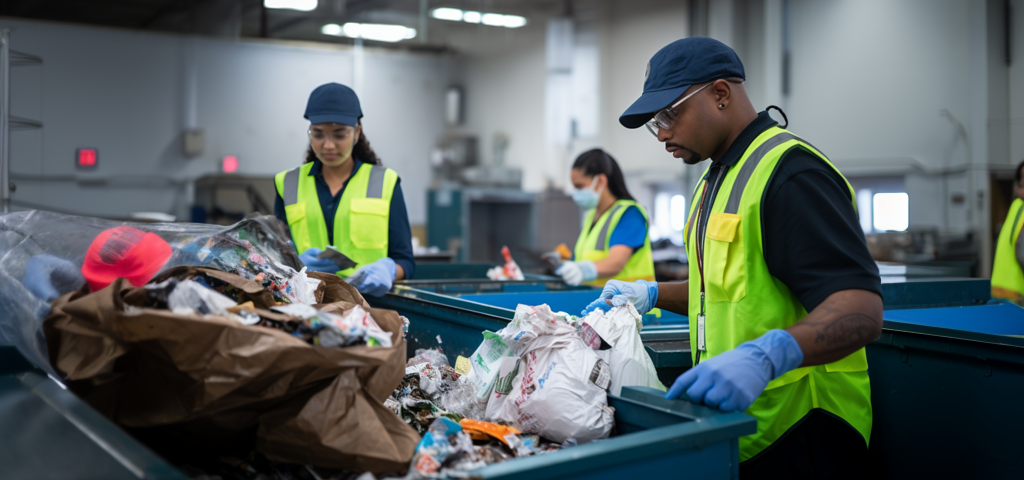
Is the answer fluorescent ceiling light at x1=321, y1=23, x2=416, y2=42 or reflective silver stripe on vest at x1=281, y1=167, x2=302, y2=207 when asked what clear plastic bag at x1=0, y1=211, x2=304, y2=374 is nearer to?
reflective silver stripe on vest at x1=281, y1=167, x2=302, y2=207

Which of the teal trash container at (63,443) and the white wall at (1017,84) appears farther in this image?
the white wall at (1017,84)

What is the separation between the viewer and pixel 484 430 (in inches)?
48.8

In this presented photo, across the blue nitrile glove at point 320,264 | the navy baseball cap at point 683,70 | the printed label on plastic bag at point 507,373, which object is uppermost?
the navy baseball cap at point 683,70

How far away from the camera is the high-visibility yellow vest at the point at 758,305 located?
53.6 inches

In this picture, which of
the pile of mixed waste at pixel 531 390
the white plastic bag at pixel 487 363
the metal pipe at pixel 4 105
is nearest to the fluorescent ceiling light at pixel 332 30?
the metal pipe at pixel 4 105

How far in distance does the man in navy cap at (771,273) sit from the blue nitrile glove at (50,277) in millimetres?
1096

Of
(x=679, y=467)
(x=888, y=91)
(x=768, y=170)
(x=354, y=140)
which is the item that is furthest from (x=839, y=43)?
(x=679, y=467)

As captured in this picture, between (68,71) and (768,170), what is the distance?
643cm

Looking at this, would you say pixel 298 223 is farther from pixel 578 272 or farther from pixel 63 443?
pixel 63 443

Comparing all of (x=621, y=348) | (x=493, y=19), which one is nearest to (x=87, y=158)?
(x=493, y=19)

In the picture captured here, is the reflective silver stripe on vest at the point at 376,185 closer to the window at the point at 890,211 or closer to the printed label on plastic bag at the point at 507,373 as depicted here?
the printed label on plastic bag at the point at 507,373

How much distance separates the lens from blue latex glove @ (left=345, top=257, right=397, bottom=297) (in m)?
2.35

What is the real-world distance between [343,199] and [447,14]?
505 cm

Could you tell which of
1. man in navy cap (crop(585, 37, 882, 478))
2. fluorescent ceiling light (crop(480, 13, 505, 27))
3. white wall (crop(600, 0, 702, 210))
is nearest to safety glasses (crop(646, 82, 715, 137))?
man in navy cap (crop(585, 37, 882, 478))
